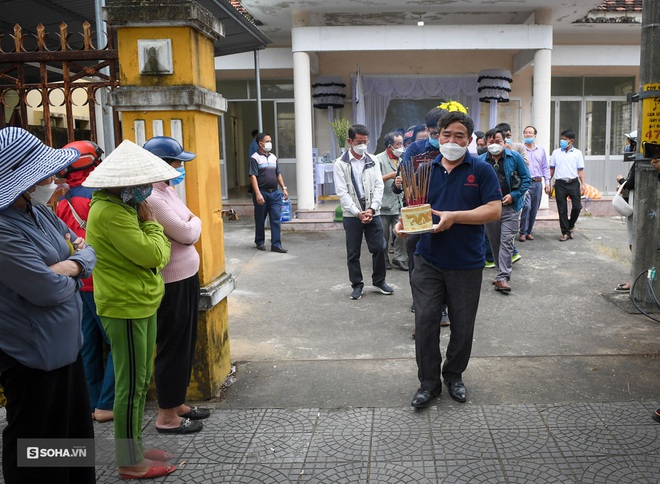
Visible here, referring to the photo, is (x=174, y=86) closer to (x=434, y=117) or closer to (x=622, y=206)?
(x=434, y=117)

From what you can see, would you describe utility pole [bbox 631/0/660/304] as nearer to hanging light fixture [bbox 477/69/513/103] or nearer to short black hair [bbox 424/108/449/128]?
short black hair [bbox 424/108/449/128]

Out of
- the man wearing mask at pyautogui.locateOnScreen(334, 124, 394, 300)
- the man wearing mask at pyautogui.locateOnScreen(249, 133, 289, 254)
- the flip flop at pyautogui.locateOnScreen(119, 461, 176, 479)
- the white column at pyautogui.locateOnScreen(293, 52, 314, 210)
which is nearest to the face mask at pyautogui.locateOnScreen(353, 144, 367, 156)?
the man wearing mask at pyautogui.locateOnScreen(334, 124, 394, 300)

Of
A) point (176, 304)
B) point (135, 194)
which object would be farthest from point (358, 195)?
point (135, 194)

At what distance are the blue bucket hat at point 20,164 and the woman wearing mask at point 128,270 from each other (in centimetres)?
43

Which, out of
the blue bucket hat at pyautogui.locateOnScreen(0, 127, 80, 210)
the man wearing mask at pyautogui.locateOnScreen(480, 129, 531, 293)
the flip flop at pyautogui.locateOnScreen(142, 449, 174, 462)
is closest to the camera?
the blue bucket hat at pyautogui.locateOnScreen(0, 127, 80, 210)

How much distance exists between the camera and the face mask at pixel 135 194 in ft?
9.76

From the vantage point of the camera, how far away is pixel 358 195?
6.57 metres

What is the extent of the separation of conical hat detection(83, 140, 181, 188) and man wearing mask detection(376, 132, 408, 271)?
4691 millimetres

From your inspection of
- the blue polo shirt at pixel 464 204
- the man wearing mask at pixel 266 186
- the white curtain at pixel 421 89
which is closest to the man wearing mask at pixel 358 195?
the blue polo shirt at pixel 464 204

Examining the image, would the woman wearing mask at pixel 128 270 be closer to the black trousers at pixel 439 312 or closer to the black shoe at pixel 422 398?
the black shoe at pixel 422 398

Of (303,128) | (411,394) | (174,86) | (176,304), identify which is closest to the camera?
(176,304)

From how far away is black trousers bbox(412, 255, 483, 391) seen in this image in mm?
3912

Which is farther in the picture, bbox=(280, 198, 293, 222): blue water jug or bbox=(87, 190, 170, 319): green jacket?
bbox=(280, 198, 293, 222): blue water jug

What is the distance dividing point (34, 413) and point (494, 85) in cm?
1147
